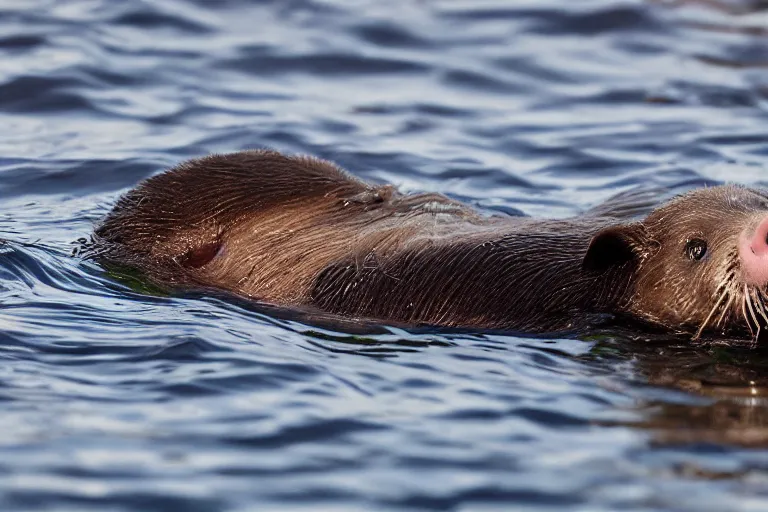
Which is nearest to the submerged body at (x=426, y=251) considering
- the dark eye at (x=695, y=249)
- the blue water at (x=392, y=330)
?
the dark eye at (x=695, y=249)

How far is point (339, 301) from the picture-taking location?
8.17 metres

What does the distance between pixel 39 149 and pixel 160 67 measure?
2607 millimetres

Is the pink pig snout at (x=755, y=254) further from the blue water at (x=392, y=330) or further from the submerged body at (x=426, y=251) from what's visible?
the blue water at (x=392, y=330)

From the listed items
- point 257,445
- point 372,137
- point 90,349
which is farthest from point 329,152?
point 257,445

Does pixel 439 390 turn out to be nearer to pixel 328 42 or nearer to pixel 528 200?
pixel 528 200

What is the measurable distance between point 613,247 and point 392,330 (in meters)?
1.25

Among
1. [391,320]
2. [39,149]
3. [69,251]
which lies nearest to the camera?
[391,320]

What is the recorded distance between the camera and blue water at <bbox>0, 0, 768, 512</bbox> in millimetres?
5918

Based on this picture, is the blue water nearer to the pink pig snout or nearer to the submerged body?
the submerged body

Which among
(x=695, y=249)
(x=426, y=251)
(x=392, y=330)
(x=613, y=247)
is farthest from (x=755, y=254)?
(x=392, y=330)

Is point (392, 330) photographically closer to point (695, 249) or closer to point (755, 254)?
point (695, 249)

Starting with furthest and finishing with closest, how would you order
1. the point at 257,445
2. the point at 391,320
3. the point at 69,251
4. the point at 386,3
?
the point at 386,3
the point at 69,251
the point at 391,320
the point at 257,445

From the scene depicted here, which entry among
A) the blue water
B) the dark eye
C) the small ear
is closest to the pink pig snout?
the dark eye

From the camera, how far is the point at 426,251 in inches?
321
